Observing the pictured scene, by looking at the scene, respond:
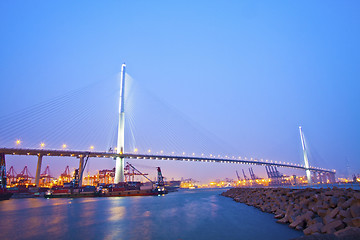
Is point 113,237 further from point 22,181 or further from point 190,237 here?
point 22,181

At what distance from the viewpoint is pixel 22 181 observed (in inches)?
3676

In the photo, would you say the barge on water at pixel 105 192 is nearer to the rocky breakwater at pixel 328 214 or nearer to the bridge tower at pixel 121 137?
the bridge tower at pixel 121 137

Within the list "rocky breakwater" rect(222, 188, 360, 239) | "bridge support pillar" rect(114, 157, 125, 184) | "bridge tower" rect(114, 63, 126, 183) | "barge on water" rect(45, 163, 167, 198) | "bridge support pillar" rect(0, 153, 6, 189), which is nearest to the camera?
"rocky breakwater" rect(222, 188, 360, 239)

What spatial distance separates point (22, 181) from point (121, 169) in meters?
61.1

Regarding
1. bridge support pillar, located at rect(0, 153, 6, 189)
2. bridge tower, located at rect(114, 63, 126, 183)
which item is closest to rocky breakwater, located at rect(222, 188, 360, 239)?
bridge tower, located at rect(114, 63, 126, 183)

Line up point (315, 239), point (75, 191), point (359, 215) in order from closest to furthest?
point (315, 239), point (359, 215), point (75, 191)

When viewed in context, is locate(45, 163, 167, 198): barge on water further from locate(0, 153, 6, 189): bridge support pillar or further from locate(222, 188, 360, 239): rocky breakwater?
locate(222, 188, 360, 239): rocky breakwater

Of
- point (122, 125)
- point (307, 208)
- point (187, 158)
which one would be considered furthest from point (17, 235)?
point (187, 158)

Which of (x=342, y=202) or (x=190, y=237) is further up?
(x=342, y=202)

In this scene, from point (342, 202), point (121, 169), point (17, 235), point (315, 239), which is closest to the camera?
point (315, 239)

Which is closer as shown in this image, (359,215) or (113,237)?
(359,215)

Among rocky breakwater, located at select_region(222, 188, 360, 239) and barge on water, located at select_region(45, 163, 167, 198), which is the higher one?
rocky breakwater, located at select_region(222, 188, 360, 239)

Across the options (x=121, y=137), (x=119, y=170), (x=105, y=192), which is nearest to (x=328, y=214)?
(x=121, y=137)

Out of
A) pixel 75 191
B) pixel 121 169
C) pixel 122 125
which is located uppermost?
pixel 122 125
